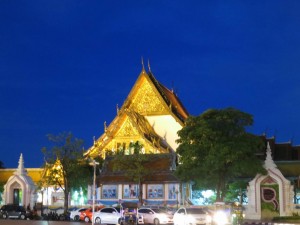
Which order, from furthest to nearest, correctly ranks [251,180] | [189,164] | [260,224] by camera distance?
1. [251,180]
2. [189,164]
3. [260,224]

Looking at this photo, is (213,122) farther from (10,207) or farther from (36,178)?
(36,178)

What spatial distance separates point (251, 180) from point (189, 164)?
538 centimetres

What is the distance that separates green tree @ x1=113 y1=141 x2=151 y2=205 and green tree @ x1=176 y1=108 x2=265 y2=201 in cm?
527

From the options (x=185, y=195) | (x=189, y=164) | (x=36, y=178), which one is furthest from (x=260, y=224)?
(x=36, y=178)

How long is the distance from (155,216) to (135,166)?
10.2 meters

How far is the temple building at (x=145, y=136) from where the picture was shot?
1804 inches

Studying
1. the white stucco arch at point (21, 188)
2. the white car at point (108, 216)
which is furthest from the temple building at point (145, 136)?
the white car at point (108, 216)

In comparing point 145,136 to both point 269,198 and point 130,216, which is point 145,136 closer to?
point 269,198

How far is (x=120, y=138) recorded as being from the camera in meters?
52.5

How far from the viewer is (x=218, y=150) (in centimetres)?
3772

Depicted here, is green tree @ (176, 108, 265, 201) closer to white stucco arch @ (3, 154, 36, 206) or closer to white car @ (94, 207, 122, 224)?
white car @ (94, 207, 122, 224)

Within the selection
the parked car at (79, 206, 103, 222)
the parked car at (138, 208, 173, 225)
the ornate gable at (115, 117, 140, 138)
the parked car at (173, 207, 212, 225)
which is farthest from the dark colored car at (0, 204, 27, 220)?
the parked car at (173, 207, 212, 225)

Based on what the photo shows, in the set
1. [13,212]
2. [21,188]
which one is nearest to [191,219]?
[13,212]

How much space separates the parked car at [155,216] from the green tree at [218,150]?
13.9ft
